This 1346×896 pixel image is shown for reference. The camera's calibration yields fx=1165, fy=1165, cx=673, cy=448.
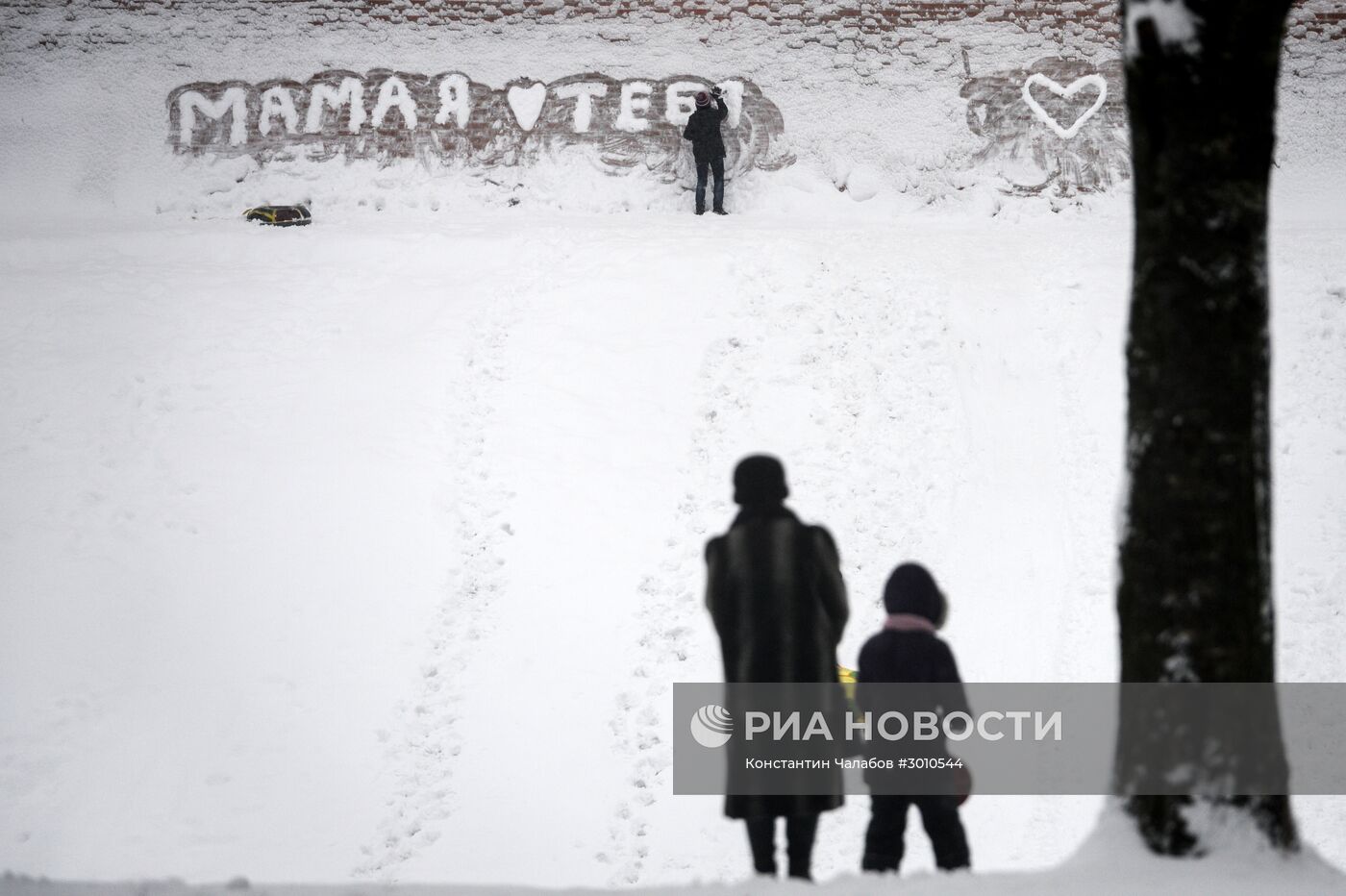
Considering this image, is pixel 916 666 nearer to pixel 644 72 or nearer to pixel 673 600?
pixel 673 600

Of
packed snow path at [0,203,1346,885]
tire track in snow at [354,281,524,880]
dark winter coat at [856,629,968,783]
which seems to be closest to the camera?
dark winter coat at [856,629,968,783]

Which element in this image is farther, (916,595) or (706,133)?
(706,133)

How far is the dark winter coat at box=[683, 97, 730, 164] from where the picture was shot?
1314cm

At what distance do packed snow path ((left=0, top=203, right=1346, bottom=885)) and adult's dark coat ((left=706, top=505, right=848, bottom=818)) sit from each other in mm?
1855

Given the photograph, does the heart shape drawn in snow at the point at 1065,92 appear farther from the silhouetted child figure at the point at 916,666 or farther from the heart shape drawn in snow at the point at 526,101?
Result: the silhouetted child figure at the point at 916,666

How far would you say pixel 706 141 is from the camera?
13188 mm

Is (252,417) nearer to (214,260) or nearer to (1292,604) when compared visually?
(214,260)

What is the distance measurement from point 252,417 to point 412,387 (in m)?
1.23

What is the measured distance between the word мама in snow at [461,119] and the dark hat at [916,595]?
423 inches

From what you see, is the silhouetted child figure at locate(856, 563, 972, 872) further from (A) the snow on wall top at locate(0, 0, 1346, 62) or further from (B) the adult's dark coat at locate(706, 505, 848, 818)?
(A) the snow on wall top at locate(0, 0, 1346, 62)

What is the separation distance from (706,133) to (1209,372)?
10228 mm

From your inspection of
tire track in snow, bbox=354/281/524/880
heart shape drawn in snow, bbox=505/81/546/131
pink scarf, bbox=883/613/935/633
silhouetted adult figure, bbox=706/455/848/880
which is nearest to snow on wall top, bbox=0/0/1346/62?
heart shape drawn in snow, bbox=505/81/546/131

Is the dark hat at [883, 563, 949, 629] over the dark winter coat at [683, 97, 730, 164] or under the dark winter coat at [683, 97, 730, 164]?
under

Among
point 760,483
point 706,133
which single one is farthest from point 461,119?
point 760,483
